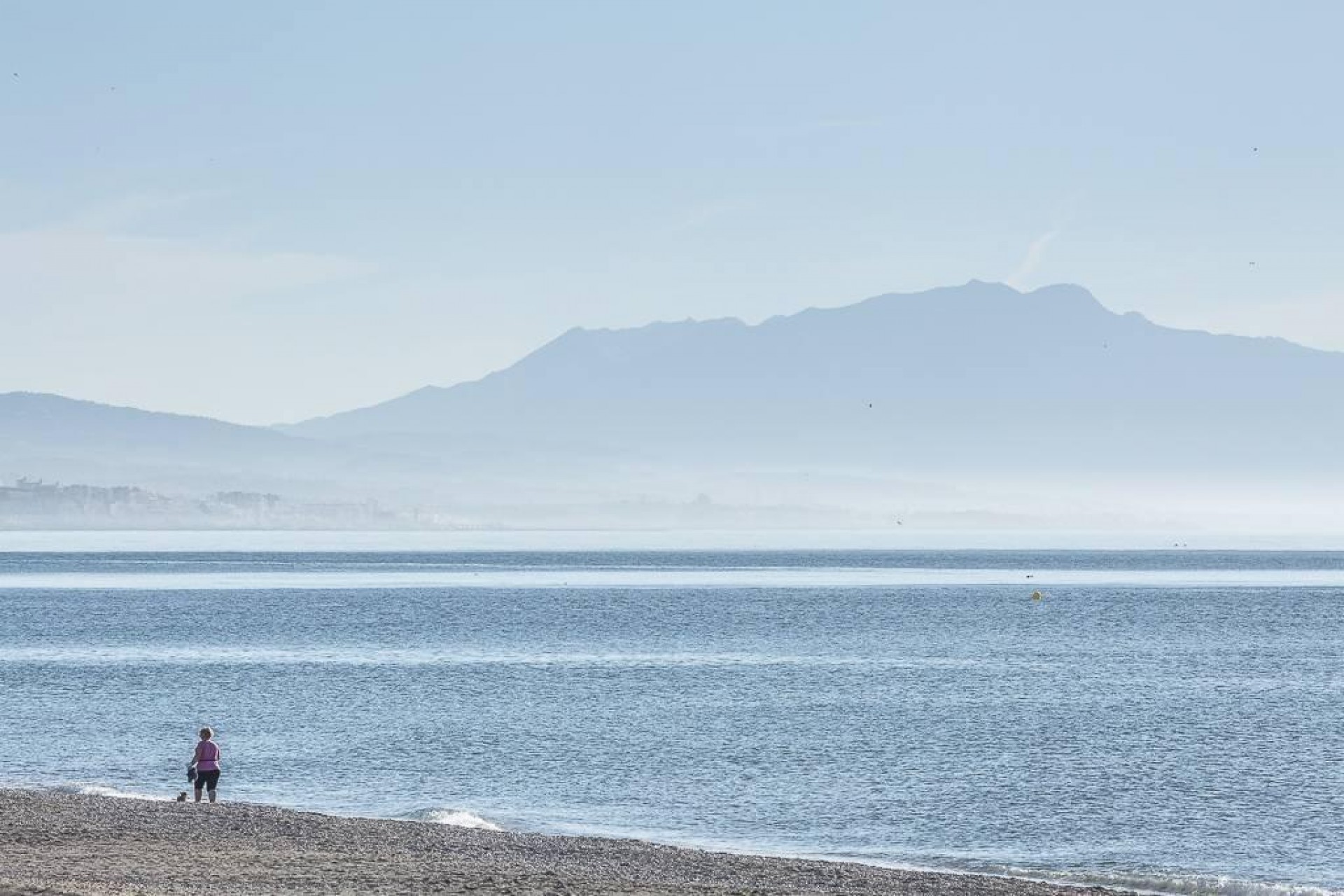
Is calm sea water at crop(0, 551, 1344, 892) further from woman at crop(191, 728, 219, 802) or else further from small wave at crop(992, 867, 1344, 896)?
woman at crop(191, 728, 219, 802)

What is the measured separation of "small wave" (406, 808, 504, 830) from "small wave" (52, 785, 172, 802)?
6.25m

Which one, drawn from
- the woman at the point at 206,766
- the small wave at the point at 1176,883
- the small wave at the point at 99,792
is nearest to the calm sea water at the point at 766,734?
the small wave at the point at 1176,883

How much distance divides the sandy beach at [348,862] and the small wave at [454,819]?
4.47 feet

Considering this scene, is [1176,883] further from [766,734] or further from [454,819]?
[766,734]

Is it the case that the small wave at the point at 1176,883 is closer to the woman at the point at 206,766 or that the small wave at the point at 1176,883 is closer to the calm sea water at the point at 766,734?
the calm sea water at the point at 766,734

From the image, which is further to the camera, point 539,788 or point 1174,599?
point 1174,599

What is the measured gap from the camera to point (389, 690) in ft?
237

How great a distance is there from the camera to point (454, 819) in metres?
40.0

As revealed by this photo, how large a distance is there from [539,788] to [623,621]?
83928mm

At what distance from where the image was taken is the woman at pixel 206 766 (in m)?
40.7

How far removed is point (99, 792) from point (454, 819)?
32.4ft

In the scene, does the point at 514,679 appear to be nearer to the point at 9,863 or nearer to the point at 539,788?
the point at 539,788

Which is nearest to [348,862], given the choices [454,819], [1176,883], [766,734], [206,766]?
[454,819]

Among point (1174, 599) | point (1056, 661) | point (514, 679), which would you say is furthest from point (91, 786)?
point (1174, 599)
